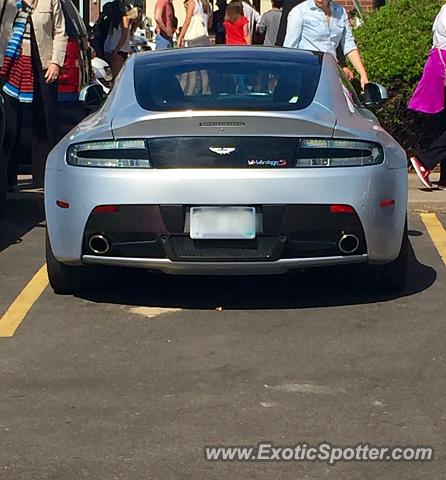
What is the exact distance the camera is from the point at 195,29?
15.2 metres

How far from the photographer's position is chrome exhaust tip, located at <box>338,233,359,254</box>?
6.24 metres

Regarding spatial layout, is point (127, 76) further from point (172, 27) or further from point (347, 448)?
point (172, 27)

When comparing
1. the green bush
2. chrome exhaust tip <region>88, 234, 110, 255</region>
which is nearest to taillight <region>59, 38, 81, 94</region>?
the green bush

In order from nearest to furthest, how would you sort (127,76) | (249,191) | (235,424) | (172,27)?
(235,424) < (249,191) < (127,76) < (172,27)

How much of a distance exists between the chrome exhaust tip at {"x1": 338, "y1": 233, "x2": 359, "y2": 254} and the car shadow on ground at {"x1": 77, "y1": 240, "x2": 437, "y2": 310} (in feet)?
1.45

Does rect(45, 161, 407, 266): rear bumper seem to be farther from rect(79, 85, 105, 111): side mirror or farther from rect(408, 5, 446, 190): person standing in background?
rect(408, 5, 446, 190): person standing in background

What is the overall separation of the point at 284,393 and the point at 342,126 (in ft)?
5.81

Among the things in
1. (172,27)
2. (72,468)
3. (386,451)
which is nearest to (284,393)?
(386,451)

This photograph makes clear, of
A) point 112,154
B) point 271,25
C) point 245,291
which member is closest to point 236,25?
point 271,25

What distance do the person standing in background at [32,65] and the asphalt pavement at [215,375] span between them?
7.81ft

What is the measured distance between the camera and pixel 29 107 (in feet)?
32.6

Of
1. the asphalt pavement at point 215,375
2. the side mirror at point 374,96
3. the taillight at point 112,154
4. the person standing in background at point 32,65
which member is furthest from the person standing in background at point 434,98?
the taillight at point 112,154

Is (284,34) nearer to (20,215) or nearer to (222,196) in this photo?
(20,215)

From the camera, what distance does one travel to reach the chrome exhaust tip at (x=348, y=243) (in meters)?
6.24
